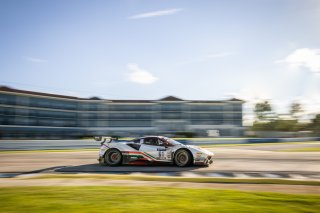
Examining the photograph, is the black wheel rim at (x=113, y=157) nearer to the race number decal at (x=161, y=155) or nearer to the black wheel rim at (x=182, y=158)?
the race number decal at (x=161, y=155)

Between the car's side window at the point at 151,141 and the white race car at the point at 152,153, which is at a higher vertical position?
the car's side window at the point at 151,141

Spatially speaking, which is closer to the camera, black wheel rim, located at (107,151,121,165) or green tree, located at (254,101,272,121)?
black wheel rim, located at (107,151,121,165)

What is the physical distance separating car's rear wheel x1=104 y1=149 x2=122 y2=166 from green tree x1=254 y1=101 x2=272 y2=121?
8225 cm

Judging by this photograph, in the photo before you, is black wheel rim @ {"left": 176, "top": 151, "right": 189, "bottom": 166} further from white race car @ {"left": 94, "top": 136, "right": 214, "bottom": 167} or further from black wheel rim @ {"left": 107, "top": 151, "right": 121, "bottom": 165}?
black wheel rim @ {"left": 107, "top": 151, "right": 121, "bottom": 165}

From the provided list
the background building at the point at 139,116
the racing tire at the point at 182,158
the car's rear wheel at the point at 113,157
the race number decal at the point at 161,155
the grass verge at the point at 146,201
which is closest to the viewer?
the grass verge at the point at 146,201

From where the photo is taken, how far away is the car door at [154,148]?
36.6 ft

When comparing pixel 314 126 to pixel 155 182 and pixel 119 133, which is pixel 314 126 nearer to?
pixel 119 133

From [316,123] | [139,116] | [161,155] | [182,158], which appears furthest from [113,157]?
[316,123]

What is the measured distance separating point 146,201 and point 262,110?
3462 inches

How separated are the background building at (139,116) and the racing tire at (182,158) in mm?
52152

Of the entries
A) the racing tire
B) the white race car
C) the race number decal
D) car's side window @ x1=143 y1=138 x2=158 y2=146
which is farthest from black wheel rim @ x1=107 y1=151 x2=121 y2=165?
the racing tire

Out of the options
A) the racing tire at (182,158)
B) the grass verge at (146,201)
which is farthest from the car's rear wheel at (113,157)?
the grass verge at (146,201)

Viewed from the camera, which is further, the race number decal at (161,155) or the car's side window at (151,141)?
the car's side window at (151,141)

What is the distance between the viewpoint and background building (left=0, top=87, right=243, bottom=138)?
65.8 meters
